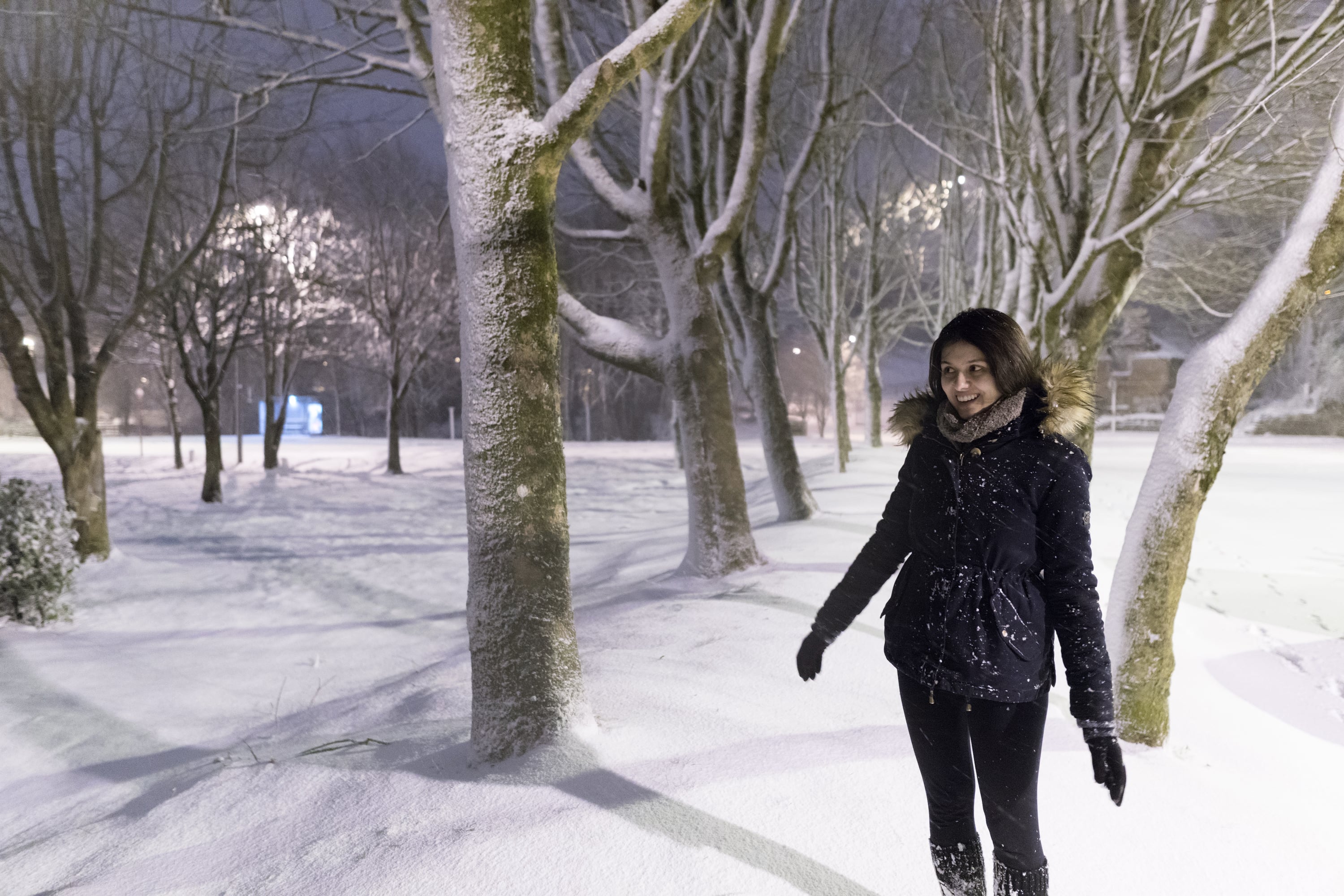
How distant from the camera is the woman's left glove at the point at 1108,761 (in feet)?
5.95

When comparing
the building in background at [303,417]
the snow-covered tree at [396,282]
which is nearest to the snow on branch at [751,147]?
the snow-covered tree at [396,282]

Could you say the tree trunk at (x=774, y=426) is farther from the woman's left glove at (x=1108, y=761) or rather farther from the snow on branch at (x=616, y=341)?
the woman's left glove at (x=1108, y=761)

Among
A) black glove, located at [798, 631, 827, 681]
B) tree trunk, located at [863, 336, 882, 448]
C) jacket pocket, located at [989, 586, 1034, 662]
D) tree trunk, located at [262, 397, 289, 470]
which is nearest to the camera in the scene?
jacket pocket, located at [989, 586, 1034, 662]

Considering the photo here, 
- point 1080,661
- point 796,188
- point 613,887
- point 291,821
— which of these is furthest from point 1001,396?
point 796,188

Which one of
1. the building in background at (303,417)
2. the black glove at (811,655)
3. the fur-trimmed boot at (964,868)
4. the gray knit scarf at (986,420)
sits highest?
the building in background at (303,417)

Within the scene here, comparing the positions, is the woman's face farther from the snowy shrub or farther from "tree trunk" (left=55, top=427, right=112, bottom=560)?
"tree trunk" (left=55, top=427, right=112, bottom=560)

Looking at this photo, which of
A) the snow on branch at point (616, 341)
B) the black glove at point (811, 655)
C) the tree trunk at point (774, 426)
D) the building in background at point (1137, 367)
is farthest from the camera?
the building in background at point (1137, 367)

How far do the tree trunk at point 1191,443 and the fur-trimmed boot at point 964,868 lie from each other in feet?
5.14

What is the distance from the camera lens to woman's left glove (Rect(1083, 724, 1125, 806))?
1813mm

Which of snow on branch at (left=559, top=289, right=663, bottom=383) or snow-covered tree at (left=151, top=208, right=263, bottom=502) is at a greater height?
snow-covered tree at (left=151, top=208, right=263, bottom=502)

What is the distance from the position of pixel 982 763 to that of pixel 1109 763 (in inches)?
12.0

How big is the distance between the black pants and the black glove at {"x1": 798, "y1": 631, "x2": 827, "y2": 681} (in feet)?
0.95

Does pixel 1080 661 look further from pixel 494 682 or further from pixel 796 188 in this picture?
pixel 796 188

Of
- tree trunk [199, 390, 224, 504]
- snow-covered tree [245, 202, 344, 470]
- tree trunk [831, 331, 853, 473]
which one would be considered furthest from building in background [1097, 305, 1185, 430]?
tree trunk [199, 390, 224, 504]
